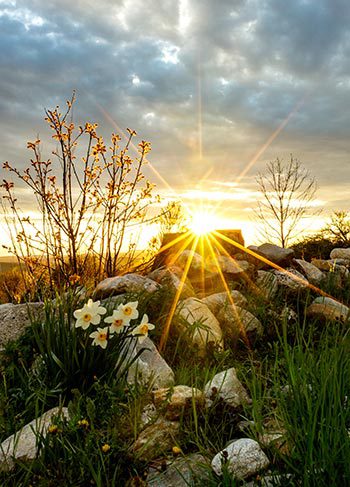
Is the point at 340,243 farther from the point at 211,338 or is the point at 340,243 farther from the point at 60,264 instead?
the point at 211,338

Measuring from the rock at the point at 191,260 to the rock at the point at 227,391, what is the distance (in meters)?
2.99

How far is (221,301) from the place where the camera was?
5.33 meters

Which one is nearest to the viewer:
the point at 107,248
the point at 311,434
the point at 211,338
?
the point at 311,434

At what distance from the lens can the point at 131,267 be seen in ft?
25.7

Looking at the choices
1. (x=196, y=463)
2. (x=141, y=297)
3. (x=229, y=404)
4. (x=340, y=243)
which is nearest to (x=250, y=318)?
(x=141, y=297)

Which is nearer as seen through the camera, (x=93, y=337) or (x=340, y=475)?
(x=340, y=475)

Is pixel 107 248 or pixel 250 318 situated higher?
pixel 107 248

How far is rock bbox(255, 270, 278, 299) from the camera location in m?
5.89

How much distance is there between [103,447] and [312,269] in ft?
19.0

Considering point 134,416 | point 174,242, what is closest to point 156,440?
point 134,416

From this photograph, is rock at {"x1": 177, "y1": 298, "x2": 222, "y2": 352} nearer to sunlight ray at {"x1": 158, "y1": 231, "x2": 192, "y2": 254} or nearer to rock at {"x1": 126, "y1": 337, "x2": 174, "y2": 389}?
rock at {"x1": 126, "y1": 337, "x2": 174, "y2": 389}

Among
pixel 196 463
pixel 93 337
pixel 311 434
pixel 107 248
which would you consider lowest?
pixel 196 463

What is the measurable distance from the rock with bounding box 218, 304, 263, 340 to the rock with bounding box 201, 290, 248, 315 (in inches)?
3.2

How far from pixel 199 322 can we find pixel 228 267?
7.15 ft
